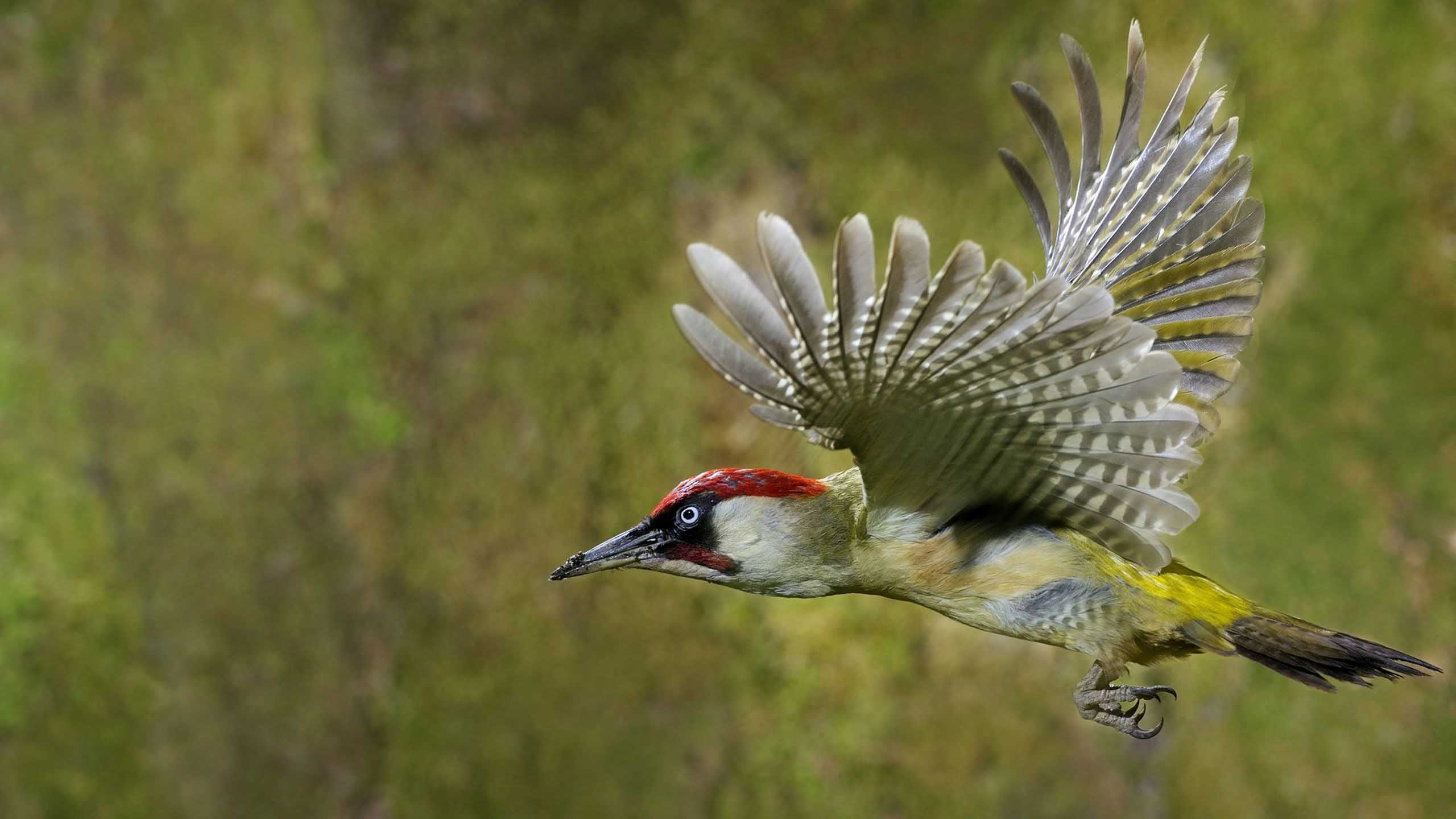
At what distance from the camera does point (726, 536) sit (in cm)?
255

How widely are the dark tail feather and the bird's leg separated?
0.19 m

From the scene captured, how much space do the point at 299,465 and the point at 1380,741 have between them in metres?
5.64

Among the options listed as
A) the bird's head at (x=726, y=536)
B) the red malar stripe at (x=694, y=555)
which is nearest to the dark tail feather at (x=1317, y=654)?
the bird's head at (x=726, y=536)

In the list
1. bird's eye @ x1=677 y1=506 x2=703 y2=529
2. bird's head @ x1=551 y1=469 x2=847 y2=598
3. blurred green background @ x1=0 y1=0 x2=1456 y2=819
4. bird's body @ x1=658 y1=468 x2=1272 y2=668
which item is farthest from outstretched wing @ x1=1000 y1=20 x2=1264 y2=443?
blurred green background @ x1=0 y1=0 x2=1456 y2=819

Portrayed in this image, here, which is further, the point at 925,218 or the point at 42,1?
the point at 42,1

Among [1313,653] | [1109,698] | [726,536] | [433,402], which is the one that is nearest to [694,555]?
[726,536]

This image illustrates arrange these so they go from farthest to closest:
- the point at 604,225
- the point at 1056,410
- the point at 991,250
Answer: the point at 604,225 → the point at 991,250 → the point at 1056,410

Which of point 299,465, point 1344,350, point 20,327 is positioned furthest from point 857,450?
point 20,327

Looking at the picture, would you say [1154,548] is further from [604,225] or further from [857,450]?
[604,225]

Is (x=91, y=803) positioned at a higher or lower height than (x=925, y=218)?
lower

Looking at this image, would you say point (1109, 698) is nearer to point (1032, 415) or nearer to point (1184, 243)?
point (1032, 415)

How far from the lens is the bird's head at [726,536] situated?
2.54 m

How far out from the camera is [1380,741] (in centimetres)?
561

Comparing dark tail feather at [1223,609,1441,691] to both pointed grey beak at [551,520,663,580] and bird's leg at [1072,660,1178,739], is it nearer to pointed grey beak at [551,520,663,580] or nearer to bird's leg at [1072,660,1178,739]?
bird's leg at [1072,660,1178,739]
